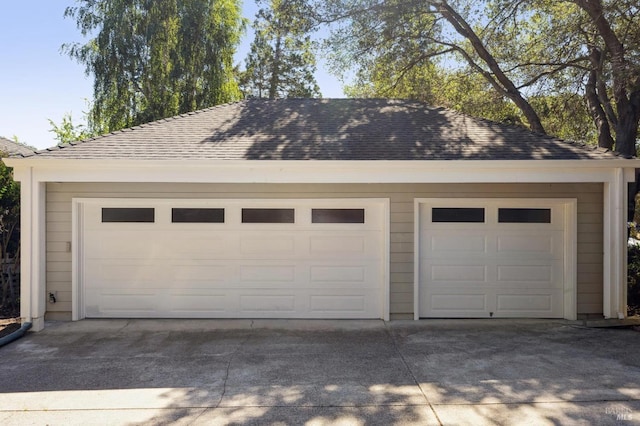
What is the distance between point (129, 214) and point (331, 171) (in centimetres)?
347

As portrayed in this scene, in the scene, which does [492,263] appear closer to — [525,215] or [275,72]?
[525,215]

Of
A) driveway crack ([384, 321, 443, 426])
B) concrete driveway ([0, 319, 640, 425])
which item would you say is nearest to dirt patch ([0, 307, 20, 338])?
concrete driveway ([0, 319, 640, 425])

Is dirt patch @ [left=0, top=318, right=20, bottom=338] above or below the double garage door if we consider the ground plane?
below

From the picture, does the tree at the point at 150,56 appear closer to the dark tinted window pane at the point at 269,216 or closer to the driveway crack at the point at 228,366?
the dark tinted window pane at the point at 269,216

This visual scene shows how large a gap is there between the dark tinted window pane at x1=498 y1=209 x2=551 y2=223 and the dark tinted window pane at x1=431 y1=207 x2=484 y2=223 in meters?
0.37

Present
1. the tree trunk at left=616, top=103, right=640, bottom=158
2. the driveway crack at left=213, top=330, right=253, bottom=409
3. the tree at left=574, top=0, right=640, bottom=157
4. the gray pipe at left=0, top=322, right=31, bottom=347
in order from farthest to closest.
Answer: the tree trunk at left=616, top=103, right=640, bottom=158
the tree at left=574, top=0, right=640, bottom=157
the gray pipe at left=0, top=322, right=31, bottom=347
the driveway crack at left=213, top=330, right=253, bottom=409

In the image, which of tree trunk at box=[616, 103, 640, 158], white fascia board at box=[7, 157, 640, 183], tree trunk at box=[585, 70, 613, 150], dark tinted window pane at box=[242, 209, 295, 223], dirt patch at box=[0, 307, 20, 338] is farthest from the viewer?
tree trunk at box=[585, 70, 613, 150]

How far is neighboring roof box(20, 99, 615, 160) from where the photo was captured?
279 inches

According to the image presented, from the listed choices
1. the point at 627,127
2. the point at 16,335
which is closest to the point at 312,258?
the point at 16,335

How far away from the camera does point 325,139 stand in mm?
7824

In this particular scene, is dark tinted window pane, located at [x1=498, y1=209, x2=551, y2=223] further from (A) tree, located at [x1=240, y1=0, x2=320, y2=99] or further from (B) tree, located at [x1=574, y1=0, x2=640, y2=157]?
(A) tree, located at [x1=240, y1=0, x2=320, y2=99]

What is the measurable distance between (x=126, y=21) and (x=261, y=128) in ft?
44.1

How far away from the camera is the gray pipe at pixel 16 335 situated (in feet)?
19.7

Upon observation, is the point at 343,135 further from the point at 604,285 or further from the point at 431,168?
the point at 604,285
